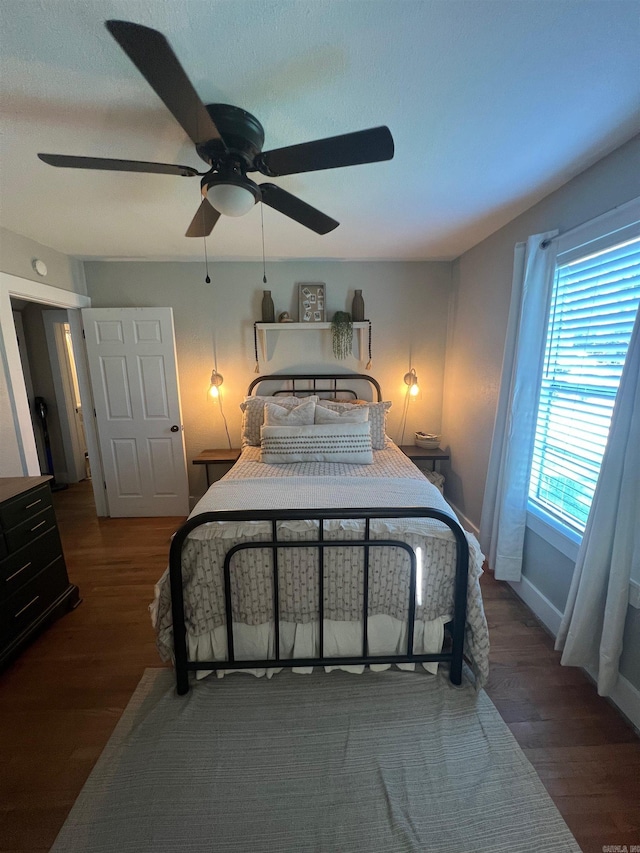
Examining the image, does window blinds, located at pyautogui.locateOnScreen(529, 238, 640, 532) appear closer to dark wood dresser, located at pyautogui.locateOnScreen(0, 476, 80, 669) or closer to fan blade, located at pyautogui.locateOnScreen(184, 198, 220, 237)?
fan blade, located at pyautogui.locateOnScreen(184, 198, 220, 237)

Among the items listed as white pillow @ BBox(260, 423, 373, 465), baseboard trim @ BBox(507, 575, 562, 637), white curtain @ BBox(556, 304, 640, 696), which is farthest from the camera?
white pillow @ BBox(260, 423, 373, 465)

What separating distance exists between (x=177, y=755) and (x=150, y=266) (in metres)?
3.58

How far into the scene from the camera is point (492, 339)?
2566mm

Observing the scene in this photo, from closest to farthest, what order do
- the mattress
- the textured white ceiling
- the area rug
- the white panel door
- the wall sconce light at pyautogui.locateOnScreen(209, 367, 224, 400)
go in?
the textured white ceiling → the area rug → the mattress → the white panel door → the wall sconce light at pyautogui.locateOnScreen(209, 367, 224, 400)

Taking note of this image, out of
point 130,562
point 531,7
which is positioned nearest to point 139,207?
point 531,7

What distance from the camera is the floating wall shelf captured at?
3125 millimetres

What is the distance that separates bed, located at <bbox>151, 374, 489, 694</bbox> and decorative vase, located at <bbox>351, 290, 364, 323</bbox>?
2.13m

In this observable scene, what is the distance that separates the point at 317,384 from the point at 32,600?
2.65m

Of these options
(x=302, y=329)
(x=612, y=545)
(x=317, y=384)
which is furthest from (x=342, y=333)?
(x=612, y=545)

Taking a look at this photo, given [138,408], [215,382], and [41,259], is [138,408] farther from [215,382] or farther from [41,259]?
[41,259]

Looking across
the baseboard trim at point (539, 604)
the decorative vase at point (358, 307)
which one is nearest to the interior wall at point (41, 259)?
the decorative vase at point (358, 307)

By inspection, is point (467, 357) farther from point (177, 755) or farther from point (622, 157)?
point (177, 755)

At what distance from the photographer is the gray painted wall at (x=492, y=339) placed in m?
1.54

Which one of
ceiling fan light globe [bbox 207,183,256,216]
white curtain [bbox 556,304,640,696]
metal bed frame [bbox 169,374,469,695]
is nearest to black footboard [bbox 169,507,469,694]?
metal bed frame [bbox 169,374,469,695]
